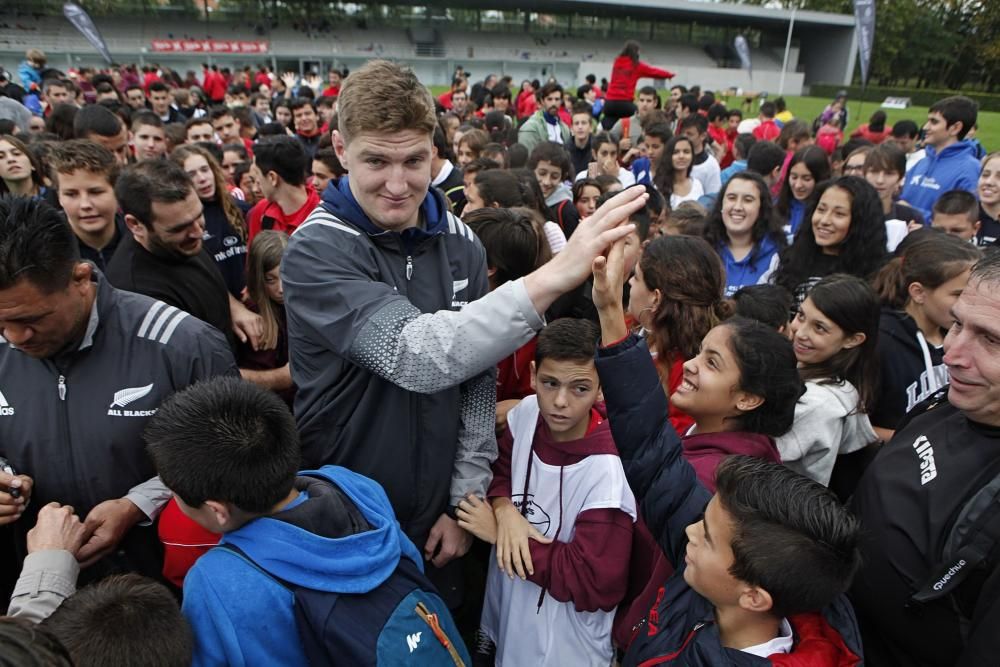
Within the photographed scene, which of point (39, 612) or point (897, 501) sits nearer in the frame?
point (39, 612)

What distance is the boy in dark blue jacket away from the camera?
1.49 m

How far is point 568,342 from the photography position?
238 centimetres

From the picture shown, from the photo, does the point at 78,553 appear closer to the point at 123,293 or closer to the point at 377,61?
the point at 123,293

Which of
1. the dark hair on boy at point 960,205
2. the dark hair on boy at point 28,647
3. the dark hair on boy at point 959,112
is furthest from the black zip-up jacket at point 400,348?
the dark hair on boy at point 959,112

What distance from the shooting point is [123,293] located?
2170 mm

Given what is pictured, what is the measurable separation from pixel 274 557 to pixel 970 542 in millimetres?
1798

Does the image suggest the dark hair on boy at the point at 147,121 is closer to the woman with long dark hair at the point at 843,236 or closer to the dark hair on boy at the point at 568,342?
the dark hair on boy at the point at 568,342

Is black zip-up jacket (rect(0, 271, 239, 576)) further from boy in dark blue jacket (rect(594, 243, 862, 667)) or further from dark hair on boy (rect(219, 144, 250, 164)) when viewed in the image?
dark hair on boy (rect(219, 144, 250, 164))

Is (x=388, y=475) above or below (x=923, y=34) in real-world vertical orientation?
below

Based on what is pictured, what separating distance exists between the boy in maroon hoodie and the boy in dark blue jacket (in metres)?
0.34

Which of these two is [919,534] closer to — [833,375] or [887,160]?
[833,375]

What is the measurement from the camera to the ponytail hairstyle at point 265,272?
3.26m

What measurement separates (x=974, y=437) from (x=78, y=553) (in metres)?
2.72

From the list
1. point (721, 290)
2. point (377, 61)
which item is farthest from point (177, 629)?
point (721, 290)
